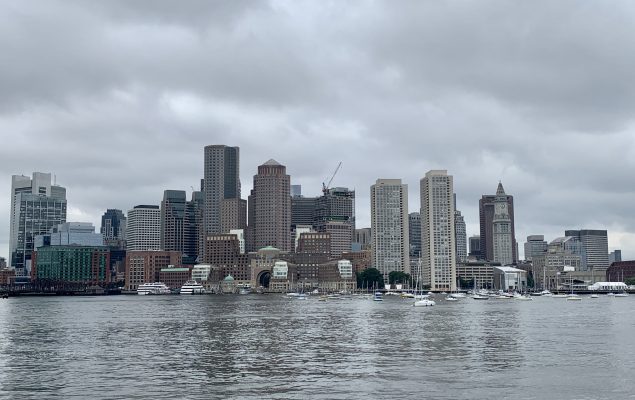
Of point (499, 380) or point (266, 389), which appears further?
point (499, 380)

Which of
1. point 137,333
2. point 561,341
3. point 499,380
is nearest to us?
point 499,380

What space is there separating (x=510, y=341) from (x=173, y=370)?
158 feet

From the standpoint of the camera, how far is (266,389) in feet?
199

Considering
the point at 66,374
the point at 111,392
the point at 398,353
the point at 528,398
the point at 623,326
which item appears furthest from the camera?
the point at 623,326

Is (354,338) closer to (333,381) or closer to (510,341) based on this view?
(510,341)

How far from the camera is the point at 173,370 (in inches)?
2881

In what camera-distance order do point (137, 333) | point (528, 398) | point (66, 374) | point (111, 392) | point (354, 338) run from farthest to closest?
point (137, 333) → point (354, 338) → point (66, 374) → point (111, 392) → point (528, 398)

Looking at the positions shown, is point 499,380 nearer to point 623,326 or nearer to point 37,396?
point 37,396

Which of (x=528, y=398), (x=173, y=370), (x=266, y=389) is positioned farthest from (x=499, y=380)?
(x=173, y=370)

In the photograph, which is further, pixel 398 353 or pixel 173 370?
pixel 398 353

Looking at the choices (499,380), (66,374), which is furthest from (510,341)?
(66,374)

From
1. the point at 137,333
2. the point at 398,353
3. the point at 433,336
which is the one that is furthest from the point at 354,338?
the point at 137,333

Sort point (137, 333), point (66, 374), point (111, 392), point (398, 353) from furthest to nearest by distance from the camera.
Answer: point (137, 333) < point (398, 353) < point (66, 374) < point (111, 392)

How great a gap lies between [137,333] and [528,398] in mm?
78127
